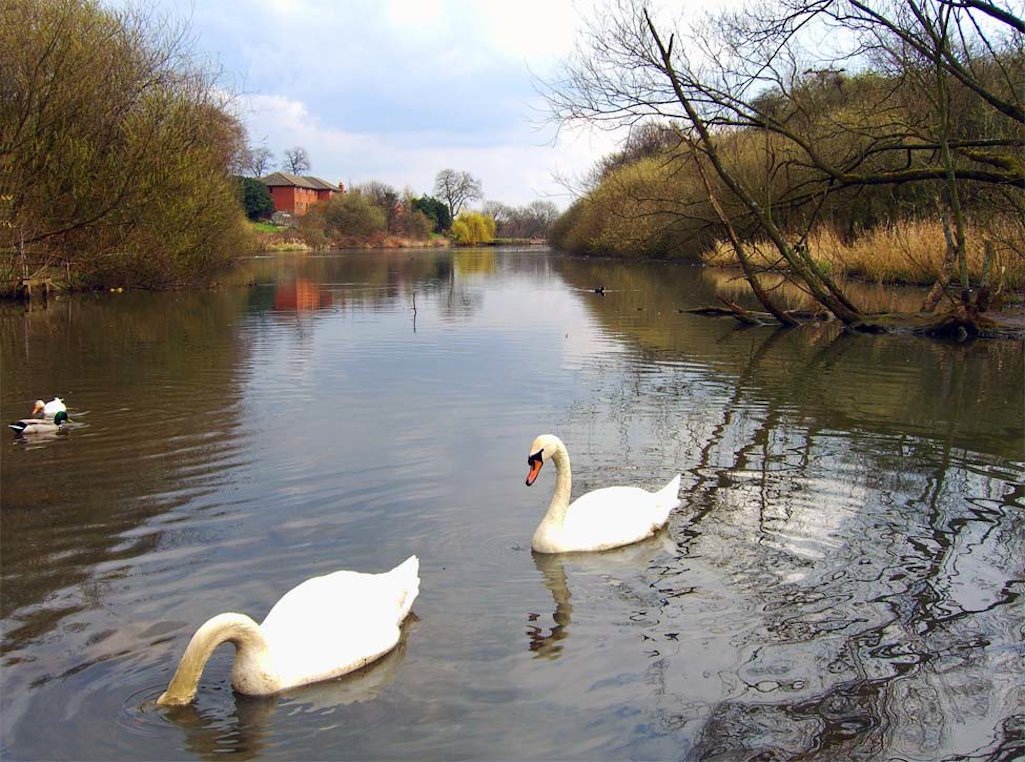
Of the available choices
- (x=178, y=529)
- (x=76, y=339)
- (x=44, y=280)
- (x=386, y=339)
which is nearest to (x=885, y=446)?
(x=178, y=529)

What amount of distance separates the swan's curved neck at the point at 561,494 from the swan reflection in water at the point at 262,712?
1.90 m

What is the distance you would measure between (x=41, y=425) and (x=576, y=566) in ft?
20.2

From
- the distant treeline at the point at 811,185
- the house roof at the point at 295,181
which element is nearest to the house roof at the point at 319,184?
the house roof at the point at 295,181

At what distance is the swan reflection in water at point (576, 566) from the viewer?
204 inches

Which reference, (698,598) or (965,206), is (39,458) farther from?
(965,206)

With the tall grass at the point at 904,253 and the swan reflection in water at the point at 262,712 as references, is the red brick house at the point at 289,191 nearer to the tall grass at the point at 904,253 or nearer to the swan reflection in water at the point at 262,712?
the tall grass at the point at 904,253

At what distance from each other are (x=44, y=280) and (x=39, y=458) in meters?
19.2

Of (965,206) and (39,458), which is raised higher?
(965,206)

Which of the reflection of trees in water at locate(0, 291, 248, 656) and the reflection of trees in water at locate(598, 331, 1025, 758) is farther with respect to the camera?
the reflection of trees in water at locate(0, 291, 248, 656)

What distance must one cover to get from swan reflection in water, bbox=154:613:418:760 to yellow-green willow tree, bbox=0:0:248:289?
14.9 metres

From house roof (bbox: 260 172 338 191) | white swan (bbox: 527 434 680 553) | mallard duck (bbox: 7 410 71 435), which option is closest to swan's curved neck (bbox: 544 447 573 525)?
white swan (bbox: 527 434 680 553)

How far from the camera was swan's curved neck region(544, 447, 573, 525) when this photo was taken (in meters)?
6.41

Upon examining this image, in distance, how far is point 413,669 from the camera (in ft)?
15.5

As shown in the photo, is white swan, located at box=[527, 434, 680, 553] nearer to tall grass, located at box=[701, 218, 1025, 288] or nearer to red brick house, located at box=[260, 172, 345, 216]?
tall grass, located at box=[701, 218, 1025, 288]
